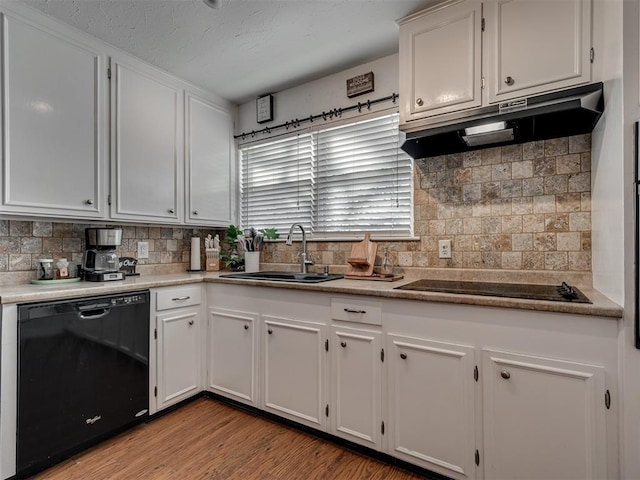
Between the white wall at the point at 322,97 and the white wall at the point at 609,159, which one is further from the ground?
the white wall at the point at 322,97

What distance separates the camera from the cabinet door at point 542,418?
128 cm

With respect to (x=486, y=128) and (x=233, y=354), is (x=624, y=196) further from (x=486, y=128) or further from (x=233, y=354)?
(x=233, y=354)

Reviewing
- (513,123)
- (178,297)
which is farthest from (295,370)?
(513,123)

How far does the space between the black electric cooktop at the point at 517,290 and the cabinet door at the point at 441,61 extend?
930 millimetres

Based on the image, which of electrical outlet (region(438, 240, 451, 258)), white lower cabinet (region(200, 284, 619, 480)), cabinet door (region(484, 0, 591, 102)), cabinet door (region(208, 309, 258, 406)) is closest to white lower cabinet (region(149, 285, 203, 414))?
cabinet door (region(208, 309, 258, 406))

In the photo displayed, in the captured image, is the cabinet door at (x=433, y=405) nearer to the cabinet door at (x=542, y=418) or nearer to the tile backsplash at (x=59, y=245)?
the cabinet door at (x=542, y=418)

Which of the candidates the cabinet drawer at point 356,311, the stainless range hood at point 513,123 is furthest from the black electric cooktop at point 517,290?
the stainless range hood at point 513,123

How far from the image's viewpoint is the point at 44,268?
2.11 m

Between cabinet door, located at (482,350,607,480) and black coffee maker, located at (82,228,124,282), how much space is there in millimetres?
2208

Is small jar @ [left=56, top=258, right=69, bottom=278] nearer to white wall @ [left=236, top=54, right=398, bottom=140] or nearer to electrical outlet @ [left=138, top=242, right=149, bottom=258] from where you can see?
electrical outlet @ [left=138, top=242, right=149, bottom=258]

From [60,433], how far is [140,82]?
7.14 ft

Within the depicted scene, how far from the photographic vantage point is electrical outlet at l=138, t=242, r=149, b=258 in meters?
2.73

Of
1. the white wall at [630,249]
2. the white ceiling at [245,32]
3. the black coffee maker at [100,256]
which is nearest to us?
the white wall at [630,249]

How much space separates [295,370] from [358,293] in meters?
0.66
